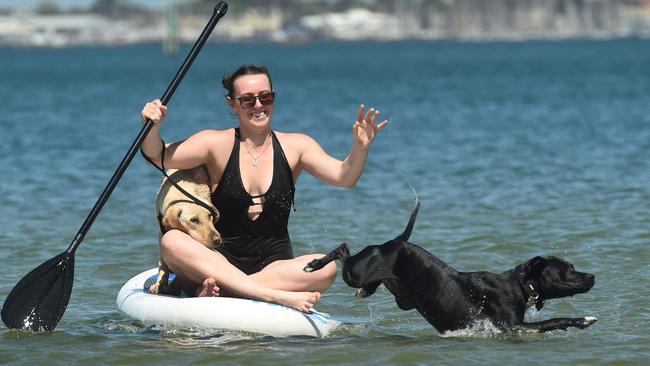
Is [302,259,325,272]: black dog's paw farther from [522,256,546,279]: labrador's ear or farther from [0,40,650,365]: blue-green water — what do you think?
[522,256,546,279]: labrador's ear

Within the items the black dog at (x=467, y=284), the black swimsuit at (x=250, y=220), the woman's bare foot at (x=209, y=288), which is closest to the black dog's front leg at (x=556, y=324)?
the black dog at (x=467, y=284)

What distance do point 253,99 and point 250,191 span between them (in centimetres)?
51

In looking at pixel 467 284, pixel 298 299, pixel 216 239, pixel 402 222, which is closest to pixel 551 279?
pixel 467 284

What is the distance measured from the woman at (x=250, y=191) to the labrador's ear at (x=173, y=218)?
7 cm

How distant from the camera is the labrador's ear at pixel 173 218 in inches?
280

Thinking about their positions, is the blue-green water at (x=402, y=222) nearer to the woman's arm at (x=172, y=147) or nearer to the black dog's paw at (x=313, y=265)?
the black dog's paw at (x=313, y=265)

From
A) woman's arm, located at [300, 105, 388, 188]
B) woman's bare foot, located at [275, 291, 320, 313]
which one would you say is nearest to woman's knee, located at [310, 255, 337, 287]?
woman's bare foot, located at [275, 291, 320, 313]

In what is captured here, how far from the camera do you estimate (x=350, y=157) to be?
693 centimetres

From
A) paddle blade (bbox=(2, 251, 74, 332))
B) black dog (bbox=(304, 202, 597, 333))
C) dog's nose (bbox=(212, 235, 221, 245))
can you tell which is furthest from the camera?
paddle blade (bbox=(2, 251, 74, 332))

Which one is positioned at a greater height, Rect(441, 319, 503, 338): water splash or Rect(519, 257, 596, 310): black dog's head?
Rect(519, 257, 596, 310): black dog's head

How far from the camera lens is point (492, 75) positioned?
59969 mm

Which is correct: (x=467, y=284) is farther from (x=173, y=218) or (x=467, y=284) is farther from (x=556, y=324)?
(x=173, y=218)

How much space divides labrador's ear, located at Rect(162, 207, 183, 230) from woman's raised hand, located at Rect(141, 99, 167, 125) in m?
0.48

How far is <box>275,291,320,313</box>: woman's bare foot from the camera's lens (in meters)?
7.03
